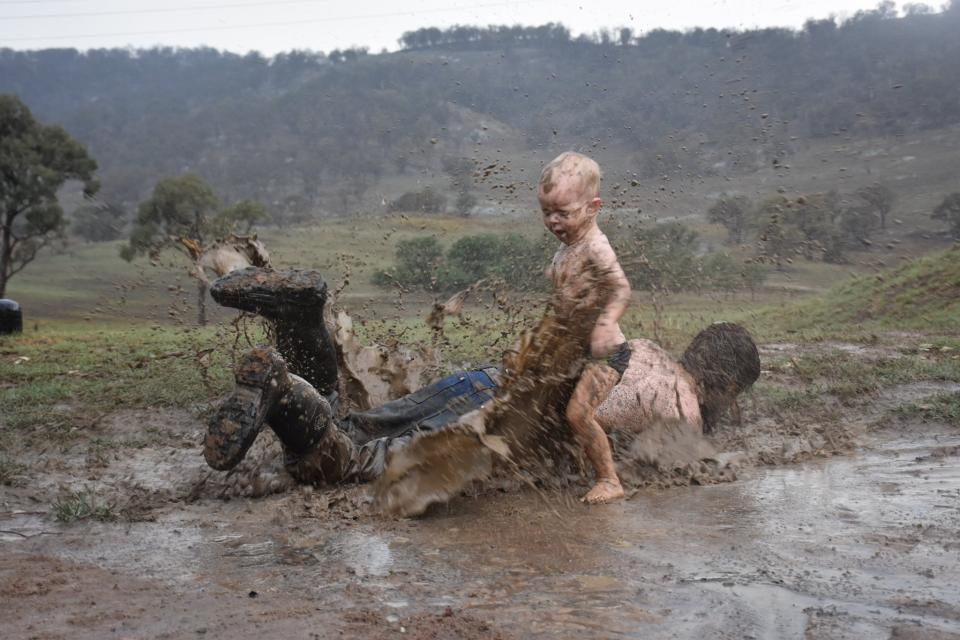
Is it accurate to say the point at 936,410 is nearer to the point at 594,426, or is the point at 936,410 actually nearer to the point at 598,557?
the point at 594,426

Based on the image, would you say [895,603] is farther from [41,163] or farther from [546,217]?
[41,163]

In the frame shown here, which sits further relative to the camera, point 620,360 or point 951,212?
point 951,212

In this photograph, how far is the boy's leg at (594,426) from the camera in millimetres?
3771

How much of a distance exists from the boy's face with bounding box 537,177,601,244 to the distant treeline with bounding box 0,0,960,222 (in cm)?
207

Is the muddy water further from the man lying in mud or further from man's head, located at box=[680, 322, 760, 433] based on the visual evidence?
man's head, located at box=[680, 322, 760, 433]

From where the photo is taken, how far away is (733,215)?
28625 mm

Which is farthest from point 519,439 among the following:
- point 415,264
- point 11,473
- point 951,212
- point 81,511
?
point 951,212

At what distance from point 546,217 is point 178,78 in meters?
195

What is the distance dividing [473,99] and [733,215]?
53.5 metres

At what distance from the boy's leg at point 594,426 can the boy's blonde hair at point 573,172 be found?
800mm

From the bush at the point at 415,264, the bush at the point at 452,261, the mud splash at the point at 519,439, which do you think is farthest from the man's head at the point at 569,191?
the bush at the point at 415,264

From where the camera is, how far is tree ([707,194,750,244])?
2868 cm

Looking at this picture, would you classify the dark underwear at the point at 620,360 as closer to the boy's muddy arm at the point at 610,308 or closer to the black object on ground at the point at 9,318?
the boy's muddy arm at the point at 610,308

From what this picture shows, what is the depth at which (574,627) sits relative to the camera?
2279 mm
